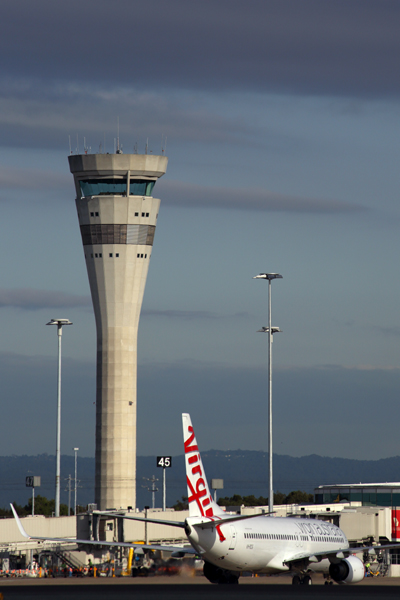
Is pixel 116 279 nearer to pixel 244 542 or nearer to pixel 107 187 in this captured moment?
pixel 107 187

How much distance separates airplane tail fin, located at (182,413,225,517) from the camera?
5778 centimetres

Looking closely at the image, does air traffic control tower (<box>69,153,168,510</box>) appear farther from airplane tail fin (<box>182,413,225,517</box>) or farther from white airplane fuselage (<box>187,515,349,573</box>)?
airplane tail fin (<box>182,413,225,517</box>)

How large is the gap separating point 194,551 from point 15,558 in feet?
105

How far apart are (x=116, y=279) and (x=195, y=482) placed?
63671mm

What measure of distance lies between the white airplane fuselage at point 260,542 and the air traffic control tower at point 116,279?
178 feet

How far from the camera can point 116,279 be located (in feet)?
395

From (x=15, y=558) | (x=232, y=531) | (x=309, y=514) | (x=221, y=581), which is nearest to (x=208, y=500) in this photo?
(x=232, y=531)

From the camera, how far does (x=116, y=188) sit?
124m

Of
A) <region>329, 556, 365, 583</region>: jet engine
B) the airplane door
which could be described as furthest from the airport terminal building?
the airplane door

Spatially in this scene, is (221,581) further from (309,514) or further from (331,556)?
(309,514)

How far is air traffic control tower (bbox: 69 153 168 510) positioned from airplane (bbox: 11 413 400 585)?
179 feet

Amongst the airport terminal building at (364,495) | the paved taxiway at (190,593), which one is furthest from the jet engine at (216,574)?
the airport terminal building at (364,495)

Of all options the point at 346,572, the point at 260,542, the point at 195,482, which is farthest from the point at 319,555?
the point at 195,482

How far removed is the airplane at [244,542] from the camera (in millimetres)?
57625
